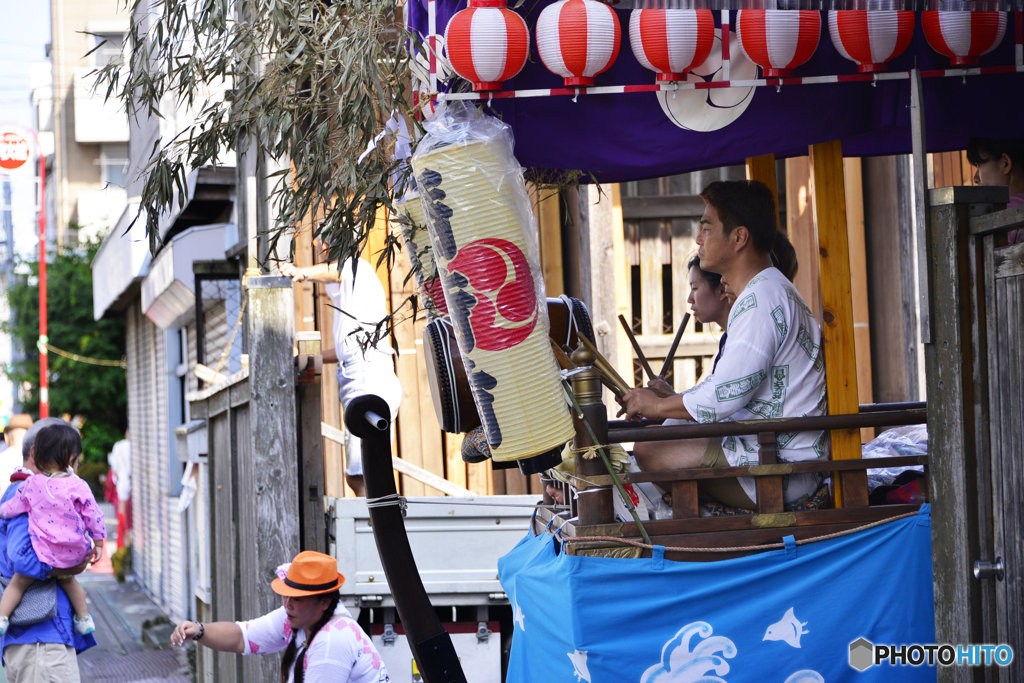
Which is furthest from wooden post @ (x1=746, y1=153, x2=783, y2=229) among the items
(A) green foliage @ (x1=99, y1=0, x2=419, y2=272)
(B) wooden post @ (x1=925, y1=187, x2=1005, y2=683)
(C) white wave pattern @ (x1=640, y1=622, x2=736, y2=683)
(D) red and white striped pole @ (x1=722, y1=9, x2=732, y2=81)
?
(C) white wave pattern @ (x1=640, y1=622, x2=736, y2=683)

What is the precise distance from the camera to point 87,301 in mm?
24688

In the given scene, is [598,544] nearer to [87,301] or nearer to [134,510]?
[134,510]

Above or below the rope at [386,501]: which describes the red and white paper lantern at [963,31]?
above

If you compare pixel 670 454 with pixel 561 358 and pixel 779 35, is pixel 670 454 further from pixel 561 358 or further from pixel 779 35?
pixel 779 35

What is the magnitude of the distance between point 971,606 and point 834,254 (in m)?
1.46

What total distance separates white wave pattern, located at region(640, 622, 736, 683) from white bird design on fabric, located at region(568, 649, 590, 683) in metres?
0.24

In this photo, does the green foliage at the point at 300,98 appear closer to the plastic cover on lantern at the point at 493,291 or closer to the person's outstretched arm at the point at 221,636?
the plastic cover on lantern at the point at 493,291

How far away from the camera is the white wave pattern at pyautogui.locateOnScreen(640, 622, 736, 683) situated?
3.58m

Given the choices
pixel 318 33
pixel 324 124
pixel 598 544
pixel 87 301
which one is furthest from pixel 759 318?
pixel 87 301

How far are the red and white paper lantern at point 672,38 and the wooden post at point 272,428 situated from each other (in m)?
2.99

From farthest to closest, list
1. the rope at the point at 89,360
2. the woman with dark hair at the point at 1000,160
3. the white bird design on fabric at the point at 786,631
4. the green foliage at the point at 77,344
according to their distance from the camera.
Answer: the green foliage at the point at 77,344 < the rope at the point at 89,360 < the woman with dark hair at the point at 1000,160 < the white bird design on fabric at the point at 786,631

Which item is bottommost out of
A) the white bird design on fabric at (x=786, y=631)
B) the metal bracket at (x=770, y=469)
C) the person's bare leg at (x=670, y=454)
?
the white bird design on fabric at (x=786, y=631)

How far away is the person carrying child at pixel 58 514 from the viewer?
5992 millimetres

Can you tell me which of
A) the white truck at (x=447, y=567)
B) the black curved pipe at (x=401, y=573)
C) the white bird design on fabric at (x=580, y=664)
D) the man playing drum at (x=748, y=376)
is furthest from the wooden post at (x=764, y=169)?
the white truck at (x=447, y=567)
